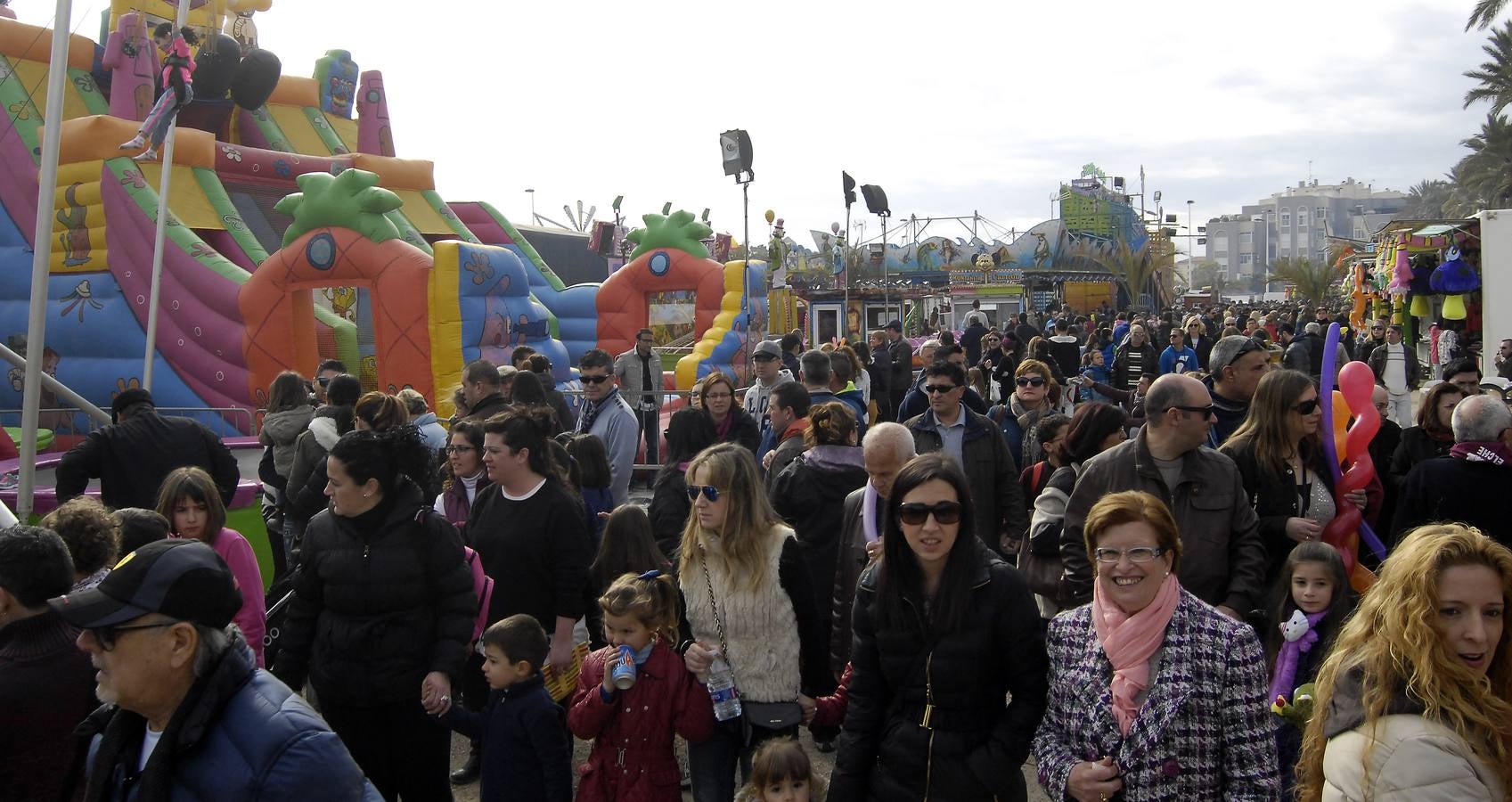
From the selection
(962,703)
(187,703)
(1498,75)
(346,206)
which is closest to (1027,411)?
(962,703)

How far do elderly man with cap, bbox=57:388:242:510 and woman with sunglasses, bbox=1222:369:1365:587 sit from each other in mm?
4526

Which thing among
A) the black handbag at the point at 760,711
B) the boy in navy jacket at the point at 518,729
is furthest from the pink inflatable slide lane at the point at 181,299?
the black handbag at the point at 760,711

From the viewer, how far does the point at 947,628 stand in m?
2.91

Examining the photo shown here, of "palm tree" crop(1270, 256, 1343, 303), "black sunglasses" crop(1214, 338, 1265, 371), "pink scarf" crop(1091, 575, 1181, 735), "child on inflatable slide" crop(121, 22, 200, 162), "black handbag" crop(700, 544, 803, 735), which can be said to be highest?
"child on inflatable slide" crop(121, 22, 200, 162)

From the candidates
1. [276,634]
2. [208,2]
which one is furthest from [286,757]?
[208,2]

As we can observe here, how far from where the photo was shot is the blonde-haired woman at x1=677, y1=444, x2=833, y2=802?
12.3 ft

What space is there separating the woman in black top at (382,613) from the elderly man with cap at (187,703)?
1457mm

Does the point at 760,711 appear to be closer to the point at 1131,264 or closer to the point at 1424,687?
the point at 1424,687

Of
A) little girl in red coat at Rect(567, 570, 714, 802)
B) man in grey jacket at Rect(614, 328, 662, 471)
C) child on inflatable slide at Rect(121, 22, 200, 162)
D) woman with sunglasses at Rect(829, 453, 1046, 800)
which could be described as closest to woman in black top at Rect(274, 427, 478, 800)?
little girl in red coat at Rect(567, 570, 714, 802)

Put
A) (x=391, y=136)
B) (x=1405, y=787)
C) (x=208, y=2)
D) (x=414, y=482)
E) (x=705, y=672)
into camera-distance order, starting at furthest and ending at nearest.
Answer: (x=391, y=136) → (x=208, y=2) → (x=414, y=482) → (x=705, y=672) → (x=1405, y=787)

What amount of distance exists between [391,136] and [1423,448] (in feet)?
74.0

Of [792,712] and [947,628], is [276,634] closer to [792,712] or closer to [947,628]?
[792,712]

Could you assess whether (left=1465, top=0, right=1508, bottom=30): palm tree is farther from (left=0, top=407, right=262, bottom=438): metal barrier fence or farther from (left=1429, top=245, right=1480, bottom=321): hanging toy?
(left=0, top=407, right=262, bottom=438): metal barrier fence

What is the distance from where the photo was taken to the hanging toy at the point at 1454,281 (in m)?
15.8
